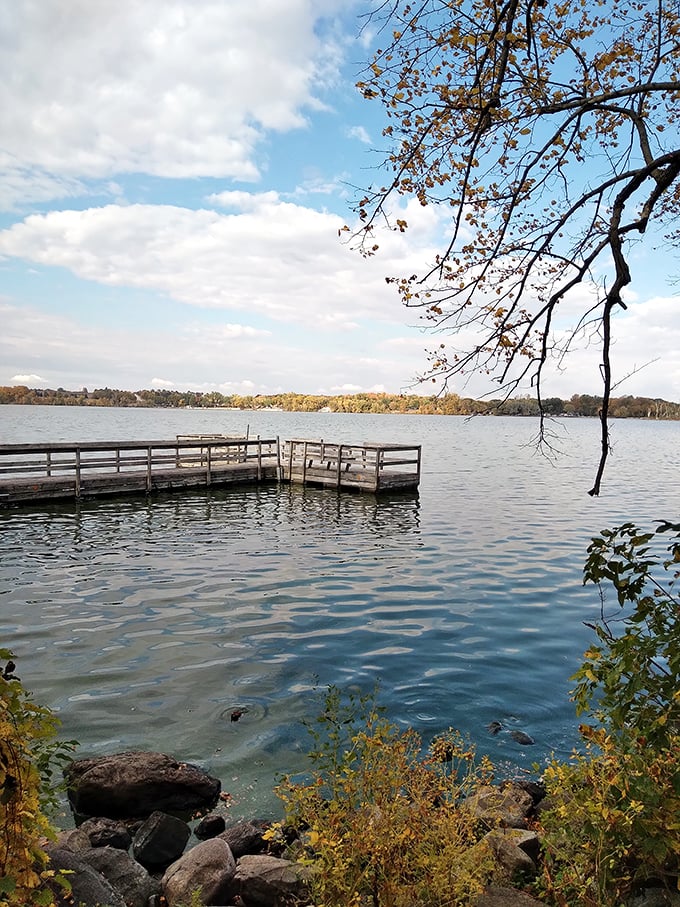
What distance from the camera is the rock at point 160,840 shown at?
499 centimetres

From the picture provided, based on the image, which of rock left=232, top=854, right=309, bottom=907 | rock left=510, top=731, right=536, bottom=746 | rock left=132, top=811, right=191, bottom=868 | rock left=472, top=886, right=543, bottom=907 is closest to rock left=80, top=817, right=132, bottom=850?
rock left=132, top=811, right=191, bottom=868

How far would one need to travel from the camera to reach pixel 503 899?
3617mm

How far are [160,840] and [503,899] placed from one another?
110 inches

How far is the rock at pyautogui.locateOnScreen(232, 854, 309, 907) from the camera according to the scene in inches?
166

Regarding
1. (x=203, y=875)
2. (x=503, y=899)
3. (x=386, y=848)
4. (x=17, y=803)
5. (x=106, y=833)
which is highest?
(x=17, y=803)

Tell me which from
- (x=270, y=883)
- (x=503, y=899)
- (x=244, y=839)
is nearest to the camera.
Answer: (x=503, y=899)

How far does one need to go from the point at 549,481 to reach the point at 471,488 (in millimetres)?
6232

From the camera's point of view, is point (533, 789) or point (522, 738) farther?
point (522, 738)

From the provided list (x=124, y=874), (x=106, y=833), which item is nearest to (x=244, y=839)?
(x=124, y=874)

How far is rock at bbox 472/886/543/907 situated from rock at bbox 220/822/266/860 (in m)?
2.03

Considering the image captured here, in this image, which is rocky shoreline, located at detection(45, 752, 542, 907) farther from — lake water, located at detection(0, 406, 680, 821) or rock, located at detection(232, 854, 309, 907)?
lake water, located at detection(0, 406, 680, 821)

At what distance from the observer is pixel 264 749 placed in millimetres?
6742

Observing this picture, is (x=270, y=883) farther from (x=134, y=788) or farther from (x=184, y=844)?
(x=134, y=788)

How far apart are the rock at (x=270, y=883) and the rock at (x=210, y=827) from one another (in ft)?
3.42
